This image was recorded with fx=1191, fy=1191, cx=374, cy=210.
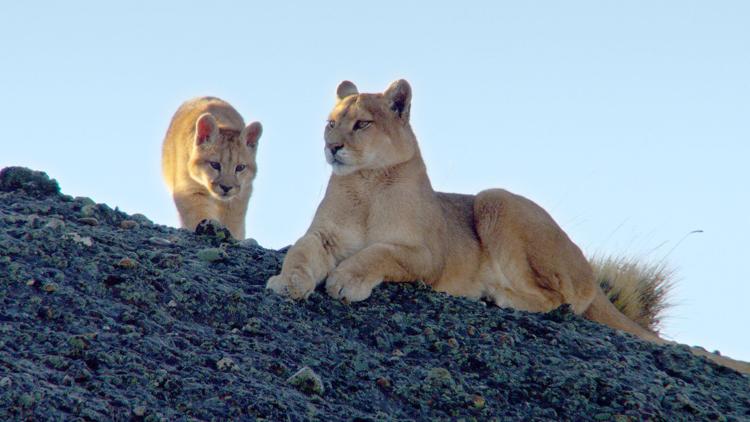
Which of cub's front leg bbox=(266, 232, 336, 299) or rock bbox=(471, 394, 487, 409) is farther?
cub's front leg bbox=(266, 232, 336, 299)

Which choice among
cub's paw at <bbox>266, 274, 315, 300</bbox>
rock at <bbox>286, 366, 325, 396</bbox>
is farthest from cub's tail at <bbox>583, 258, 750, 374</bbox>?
rock at <bbox>286, 366, 325, 396</bbox>

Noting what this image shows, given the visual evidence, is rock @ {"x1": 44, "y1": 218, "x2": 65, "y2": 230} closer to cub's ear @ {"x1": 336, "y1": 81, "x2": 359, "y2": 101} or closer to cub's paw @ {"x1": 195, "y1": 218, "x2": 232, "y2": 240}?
cub's paw @ {"x1": 195, "y1": 218, "x2": 232, "y2": 240}

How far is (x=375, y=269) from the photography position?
7.75 m

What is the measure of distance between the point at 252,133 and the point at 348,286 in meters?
6.88

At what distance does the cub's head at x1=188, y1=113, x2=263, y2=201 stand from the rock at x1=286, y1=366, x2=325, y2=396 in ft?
23.6

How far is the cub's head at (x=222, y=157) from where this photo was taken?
13172 millimetres

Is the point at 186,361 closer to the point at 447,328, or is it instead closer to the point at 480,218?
the point at 447,328

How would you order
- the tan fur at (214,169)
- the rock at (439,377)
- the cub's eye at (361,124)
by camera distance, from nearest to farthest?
the rock at (439,377), the cub's eye at (361,124), the tan fur at (214,169)

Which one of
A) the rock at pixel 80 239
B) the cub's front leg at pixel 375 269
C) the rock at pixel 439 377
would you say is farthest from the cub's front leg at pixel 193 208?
the rock at pixel 439 377

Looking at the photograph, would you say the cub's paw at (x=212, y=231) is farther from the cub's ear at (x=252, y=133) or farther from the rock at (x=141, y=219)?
the cub's ear at (x=252, y=133)

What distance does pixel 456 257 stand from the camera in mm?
8938

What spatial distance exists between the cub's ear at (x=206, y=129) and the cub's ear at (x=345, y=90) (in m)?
4.25

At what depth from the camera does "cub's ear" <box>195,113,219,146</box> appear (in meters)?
13.6

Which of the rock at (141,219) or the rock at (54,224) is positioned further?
the rock at (141,219)
